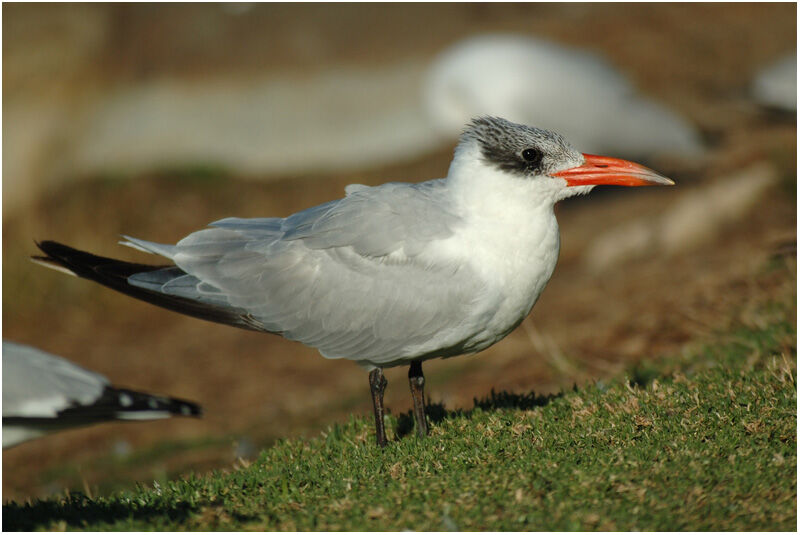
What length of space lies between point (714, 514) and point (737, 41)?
12905 millimetres

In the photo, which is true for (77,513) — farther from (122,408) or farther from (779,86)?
(779,86)

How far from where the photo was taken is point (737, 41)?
1480cm

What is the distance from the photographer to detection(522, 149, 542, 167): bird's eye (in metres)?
4.59

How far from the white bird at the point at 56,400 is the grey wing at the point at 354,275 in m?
0.82

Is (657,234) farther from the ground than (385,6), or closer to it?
closer to it

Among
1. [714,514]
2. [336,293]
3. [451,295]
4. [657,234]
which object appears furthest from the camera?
[657,234]

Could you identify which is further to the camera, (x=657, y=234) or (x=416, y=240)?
(x=657, y=234)

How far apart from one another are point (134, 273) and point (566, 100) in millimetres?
8204

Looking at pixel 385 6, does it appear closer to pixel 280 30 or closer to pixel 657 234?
pixel 280 30

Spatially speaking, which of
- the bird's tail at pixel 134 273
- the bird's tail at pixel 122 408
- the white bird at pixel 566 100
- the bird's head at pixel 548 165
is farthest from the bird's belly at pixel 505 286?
the white bird at pixel 566 100

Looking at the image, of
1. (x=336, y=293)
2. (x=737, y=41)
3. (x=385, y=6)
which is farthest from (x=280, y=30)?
(x=336, y=293)

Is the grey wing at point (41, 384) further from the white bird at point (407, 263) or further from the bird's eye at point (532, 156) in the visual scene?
the bird's eye at point (532, 156)

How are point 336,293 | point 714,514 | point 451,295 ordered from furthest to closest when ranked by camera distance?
point 336,293 < point 451,295 < point 714,514

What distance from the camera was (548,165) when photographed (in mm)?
4578
